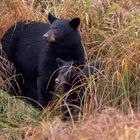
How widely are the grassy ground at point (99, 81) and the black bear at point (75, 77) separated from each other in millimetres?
132

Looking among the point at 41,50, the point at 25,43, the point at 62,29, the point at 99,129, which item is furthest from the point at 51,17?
the point at 99,129

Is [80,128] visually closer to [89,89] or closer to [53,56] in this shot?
[89,89]

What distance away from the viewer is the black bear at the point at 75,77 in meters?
6.14

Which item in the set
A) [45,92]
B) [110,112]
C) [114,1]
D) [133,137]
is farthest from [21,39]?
[133,137]

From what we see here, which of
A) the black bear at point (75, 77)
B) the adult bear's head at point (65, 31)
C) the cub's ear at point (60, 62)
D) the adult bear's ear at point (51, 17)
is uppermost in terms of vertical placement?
the adult bear's ear at point (51, 17)

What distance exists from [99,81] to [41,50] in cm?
150

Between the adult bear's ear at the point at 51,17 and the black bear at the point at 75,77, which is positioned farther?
the adult bear's ear at the point at 51,17

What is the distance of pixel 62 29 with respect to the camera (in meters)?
6.88

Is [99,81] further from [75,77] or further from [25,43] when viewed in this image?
[25,43]

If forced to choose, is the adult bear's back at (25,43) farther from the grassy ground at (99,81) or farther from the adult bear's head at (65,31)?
the adult bear's head at (65,31)

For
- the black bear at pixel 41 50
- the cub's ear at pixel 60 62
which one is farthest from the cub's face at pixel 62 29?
the cub's ear at pixel 60 62

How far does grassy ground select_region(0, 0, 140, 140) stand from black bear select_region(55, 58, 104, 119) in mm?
132

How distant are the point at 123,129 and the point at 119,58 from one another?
1.75 meters

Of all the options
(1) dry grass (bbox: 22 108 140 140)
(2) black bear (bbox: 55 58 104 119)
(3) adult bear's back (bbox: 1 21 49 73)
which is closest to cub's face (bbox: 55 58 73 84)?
(2) black bear (bbox: 55 58 104 119)
